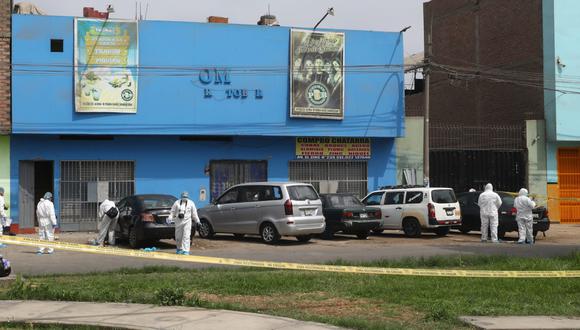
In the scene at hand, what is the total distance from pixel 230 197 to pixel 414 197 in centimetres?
596

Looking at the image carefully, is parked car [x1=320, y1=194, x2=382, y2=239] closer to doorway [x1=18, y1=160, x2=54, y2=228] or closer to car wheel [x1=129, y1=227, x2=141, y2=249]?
car wheel [x1=129, y1=227, x2=141, y2=249]

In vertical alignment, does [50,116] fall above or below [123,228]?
above

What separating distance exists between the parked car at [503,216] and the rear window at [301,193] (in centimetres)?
609

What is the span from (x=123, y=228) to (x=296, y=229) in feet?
15.4

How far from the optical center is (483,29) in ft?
109

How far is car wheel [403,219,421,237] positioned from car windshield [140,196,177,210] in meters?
7.71

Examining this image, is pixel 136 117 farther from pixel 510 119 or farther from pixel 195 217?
pixel 510 119

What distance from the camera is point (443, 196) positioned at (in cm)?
2105

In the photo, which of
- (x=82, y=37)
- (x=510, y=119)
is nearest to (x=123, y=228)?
(x=82, y=37)

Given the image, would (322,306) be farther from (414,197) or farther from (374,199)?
(374,199)

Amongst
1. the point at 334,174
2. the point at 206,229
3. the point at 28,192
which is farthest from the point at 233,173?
the point at 28,192

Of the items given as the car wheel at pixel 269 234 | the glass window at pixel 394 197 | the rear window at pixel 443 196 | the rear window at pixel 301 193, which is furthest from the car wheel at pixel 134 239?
the rear window at pixel 443 196

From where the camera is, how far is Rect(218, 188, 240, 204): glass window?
19.4 meters

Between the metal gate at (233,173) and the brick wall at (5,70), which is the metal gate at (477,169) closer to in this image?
the metal gate at (233,173)
